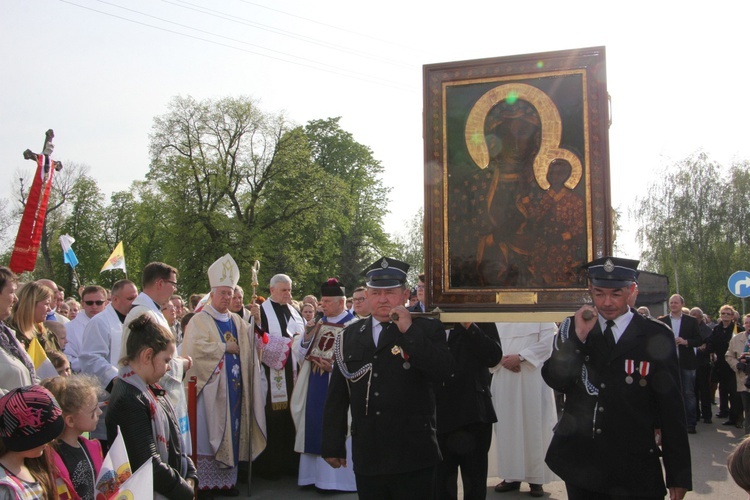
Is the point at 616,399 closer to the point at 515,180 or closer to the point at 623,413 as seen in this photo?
the point at 623,413

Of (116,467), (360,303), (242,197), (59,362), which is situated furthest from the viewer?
(242,197)

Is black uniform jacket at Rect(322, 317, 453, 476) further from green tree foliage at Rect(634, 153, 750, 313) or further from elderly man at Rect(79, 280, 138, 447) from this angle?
green tree foliage at Rect(634, 153, 750, 313)

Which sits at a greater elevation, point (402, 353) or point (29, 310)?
point (29, 310)

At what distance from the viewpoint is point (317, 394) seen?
8.81m

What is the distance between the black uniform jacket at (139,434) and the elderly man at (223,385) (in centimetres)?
388

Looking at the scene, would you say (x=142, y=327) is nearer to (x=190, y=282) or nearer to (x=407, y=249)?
(x=190, y=282)

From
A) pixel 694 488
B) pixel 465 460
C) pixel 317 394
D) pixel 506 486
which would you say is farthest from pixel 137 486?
pixel 694 488

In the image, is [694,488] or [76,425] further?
[694,488]

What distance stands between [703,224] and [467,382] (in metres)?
39.0

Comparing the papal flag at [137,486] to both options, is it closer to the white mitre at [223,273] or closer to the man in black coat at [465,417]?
the man in black coat at [465,417]

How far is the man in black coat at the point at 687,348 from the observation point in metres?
12.8

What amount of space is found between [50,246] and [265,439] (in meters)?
41.9

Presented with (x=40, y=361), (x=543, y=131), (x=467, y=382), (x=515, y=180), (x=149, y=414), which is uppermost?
(x=543, y=131)

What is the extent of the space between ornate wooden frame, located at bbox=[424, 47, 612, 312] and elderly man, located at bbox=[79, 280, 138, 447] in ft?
10.3
